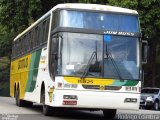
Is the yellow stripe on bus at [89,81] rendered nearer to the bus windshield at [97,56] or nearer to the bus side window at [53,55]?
the bus windshield at [97,56]

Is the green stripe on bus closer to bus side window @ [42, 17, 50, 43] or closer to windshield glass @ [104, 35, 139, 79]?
bus side window @ [42, 17, 50, 43]

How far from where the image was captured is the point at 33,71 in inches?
800

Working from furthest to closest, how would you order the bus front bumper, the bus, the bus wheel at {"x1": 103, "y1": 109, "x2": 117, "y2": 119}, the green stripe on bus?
1. the green stripe on bus
2. the bus wheel at {"x1": 103, "y1": 109, "x2": 117, "y2": 119}
3. the bus
4. the bus front bumper

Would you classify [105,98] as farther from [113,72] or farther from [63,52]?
[63,52]

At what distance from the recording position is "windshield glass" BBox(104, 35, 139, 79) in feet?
51.6

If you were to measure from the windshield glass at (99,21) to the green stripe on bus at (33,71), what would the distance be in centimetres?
330

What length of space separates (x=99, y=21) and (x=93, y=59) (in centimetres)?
142

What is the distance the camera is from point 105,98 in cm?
1557

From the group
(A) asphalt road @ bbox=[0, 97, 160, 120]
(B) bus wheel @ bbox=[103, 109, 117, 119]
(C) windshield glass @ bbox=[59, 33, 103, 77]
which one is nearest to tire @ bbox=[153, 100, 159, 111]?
(A) asphalt road @ bbox=[0, 97, 160, 120]

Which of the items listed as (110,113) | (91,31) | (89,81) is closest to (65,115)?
(110,113)

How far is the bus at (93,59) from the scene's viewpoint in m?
15.5

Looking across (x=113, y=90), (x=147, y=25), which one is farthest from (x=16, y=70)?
(x=113, y=90)

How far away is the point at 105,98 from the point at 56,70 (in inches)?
69.4

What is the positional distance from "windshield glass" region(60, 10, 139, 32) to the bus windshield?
1.20 ft
